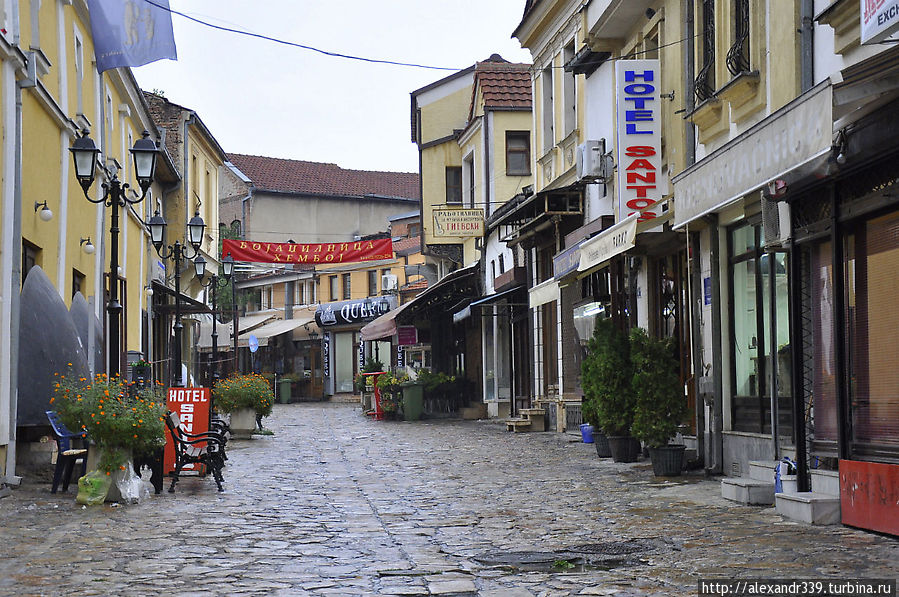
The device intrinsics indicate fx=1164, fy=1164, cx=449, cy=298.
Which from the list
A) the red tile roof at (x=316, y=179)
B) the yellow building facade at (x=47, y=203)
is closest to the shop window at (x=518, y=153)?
the yellow building facade at (x=47, y=203)

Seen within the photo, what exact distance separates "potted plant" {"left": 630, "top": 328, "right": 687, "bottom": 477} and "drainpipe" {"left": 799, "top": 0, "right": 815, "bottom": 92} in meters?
4.16

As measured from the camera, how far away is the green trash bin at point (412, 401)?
31.9 m

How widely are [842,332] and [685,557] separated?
2888 mm

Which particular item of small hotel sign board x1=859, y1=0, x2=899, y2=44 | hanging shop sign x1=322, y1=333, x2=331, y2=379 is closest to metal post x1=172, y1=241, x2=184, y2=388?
small hotel sign board x1=859, y1=0, x2=899, y2=44

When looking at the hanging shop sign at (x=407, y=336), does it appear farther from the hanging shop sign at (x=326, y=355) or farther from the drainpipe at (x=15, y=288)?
the drainpipe at (x=15, y=288)

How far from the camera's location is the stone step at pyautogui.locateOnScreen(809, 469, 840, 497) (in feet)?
31.5

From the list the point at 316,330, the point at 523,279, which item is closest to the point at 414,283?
the point at 316,330

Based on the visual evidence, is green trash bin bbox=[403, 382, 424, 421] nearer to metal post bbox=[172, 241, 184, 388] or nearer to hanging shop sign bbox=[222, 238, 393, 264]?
hanging shop sign bbox=[222, 238, 393, 264]

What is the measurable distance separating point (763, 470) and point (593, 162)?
859 cm

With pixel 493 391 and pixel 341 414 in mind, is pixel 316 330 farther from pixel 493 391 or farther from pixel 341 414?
pixel 493 391

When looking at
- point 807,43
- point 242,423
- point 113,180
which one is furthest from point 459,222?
point 807,43

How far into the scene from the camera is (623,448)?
15797 mm

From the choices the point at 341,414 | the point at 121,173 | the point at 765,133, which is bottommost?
the point at 341,414

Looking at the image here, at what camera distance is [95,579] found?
7309 mm
